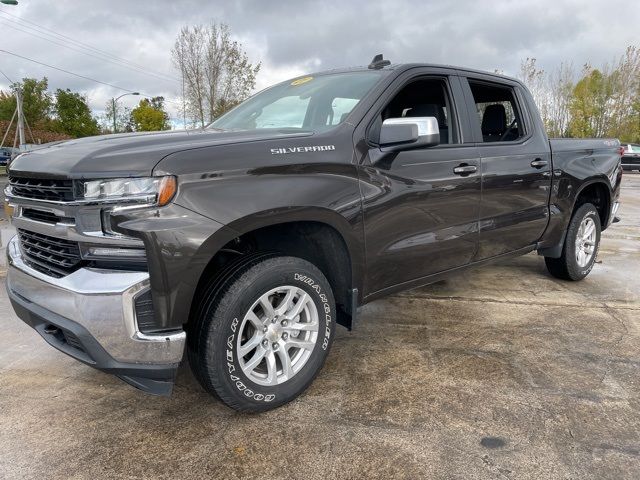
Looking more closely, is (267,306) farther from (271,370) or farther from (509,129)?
(509,129)

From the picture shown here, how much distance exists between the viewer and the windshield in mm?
3064

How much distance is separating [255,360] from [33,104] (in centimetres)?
5124

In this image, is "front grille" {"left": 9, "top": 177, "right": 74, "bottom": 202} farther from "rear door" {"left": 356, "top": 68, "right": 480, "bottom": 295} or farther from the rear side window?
the rear side window

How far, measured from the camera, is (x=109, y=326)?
209cm

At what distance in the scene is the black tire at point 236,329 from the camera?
2297 mm

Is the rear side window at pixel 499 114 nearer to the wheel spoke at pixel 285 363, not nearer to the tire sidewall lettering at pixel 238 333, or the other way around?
the tire sidewall lettering at pixel 238 333

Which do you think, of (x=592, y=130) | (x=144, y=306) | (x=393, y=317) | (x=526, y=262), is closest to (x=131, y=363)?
(x=144, y=306)

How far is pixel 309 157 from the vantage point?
100 inches

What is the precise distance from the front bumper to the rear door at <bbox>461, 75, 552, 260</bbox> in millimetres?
2389

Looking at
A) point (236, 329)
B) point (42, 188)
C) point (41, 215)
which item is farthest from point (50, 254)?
point (236, 329)

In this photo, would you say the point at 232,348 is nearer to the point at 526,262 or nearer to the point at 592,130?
the point at 526,262

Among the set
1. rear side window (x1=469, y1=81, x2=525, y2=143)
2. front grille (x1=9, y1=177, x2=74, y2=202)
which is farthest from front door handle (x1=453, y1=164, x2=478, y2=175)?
front grille (x1=9, y1=177, x2=74, y2=202)

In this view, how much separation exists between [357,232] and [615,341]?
84.8 inches

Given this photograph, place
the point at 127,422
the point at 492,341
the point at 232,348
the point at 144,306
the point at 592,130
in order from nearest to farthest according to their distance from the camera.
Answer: the point at 144,306 < the point at 232,348 < the point at 127,422 < the point at 492,341 < the point at 592,130
